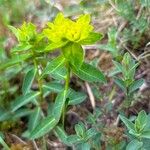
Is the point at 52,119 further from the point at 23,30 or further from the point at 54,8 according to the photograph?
the point at 54,8

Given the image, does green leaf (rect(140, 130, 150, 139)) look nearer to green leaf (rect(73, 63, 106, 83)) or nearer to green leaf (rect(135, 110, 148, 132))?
green leaf (rect(135, 110, 148, 132))

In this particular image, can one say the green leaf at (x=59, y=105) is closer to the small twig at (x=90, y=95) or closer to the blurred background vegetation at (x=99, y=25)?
the blurred background vegetation at (x=99, y=25)

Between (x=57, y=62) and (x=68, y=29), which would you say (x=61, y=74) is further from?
(x=68, y=29)

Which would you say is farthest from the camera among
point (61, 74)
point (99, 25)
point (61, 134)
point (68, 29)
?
point (99, 25)

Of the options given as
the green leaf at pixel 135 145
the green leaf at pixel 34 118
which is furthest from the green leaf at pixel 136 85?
the green leaf at pixel 34 118

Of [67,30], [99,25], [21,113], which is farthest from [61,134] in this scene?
[99,25]

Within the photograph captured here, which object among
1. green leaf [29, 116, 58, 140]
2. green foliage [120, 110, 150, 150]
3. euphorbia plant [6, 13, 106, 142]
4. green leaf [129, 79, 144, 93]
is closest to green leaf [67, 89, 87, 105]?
euphorbia plant [6, 13, 106, 142]

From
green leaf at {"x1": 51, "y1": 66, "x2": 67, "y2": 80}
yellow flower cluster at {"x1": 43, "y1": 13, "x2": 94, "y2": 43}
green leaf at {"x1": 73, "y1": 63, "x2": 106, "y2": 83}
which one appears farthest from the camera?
green leaf at {"x1": 51, "y1": 66, "x2": 67, "y2": 80}
